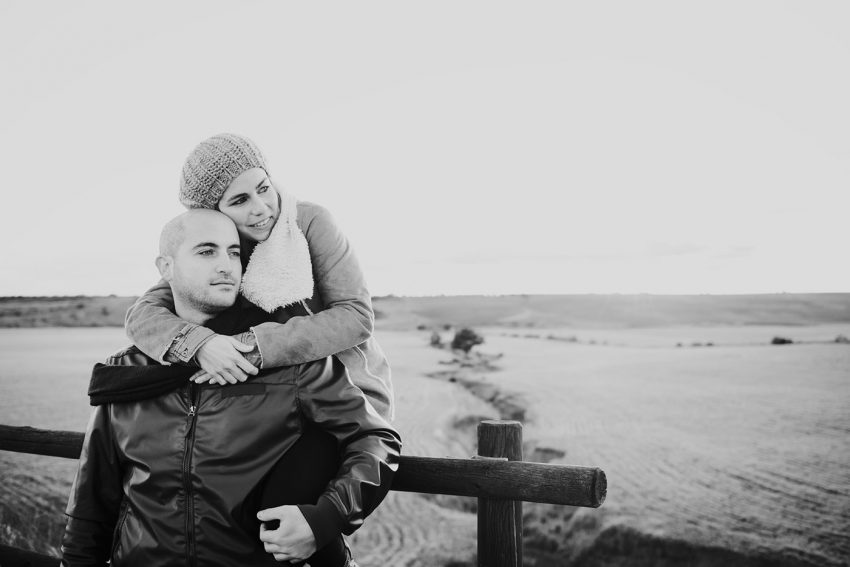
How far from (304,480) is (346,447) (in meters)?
0.15

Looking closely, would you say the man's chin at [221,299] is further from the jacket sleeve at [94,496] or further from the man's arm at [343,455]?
the jacket sleeve at [94,496]

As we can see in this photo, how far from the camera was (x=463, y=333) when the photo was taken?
34.0 metres

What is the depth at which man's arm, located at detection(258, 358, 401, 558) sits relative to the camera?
1.67 meters

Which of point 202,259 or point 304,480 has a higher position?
point 202,259

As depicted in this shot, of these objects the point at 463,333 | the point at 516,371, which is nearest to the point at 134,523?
the point at 516,371

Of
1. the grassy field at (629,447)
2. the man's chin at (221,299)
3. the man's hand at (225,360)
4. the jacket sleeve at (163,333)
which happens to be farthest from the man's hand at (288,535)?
the grassy field at (629,447)

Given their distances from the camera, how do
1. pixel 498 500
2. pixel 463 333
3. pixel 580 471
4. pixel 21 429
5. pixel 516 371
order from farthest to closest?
pixel 463 333 < pixel 516 371 < pixel 21 429 < pixel 498 500 < pixel 580 471

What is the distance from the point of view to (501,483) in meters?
2.25

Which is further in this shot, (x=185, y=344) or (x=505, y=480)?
(x=505, y=480)

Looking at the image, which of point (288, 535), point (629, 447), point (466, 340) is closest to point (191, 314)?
point (288, 535)

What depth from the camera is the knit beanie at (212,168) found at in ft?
7.07

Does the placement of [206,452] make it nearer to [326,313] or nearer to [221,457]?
[221,457]

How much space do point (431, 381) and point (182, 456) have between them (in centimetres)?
2335

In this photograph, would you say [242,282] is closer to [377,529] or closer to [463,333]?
[377,529]
